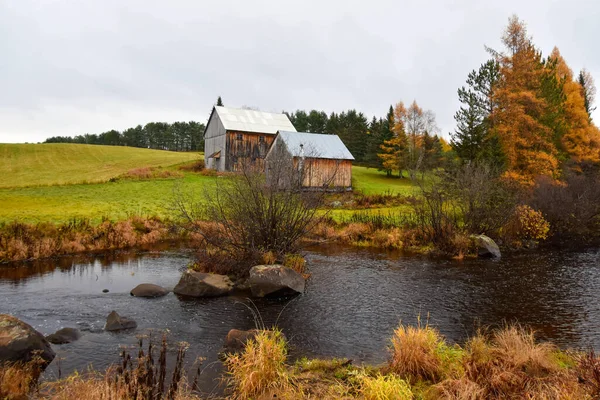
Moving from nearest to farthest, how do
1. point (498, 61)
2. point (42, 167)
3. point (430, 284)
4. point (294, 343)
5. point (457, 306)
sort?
1. point (294, 343)
2. point (457, 306)
3. point (430, 284)
4. point (498, 61)
5. point (42, 167)

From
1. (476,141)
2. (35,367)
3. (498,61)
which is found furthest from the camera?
(476,141)

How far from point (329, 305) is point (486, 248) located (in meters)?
12.0

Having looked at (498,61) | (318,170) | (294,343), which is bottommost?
(294,343)

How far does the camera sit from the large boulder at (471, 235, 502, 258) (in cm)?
2116

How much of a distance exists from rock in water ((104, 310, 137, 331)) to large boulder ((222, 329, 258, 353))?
9.51ft

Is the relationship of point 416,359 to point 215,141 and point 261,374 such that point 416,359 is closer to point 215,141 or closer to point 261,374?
point 261,374

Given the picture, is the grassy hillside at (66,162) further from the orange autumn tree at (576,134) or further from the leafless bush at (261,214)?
the orange autumn tree at (576,134)

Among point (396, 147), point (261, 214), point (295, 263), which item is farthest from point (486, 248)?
point (396, 147)

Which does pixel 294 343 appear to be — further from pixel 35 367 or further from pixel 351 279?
pixel 351 279

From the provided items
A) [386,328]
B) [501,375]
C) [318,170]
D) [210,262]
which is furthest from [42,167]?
[501,375]

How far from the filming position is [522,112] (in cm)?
2864

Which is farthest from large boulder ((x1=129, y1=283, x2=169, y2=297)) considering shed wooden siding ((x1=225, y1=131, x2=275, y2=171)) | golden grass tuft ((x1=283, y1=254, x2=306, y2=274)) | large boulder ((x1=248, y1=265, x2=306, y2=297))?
shed wooden siding ((x1=225, y1=131, x2=275, y2=171))

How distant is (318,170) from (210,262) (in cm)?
2733

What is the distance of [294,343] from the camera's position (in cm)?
1000
